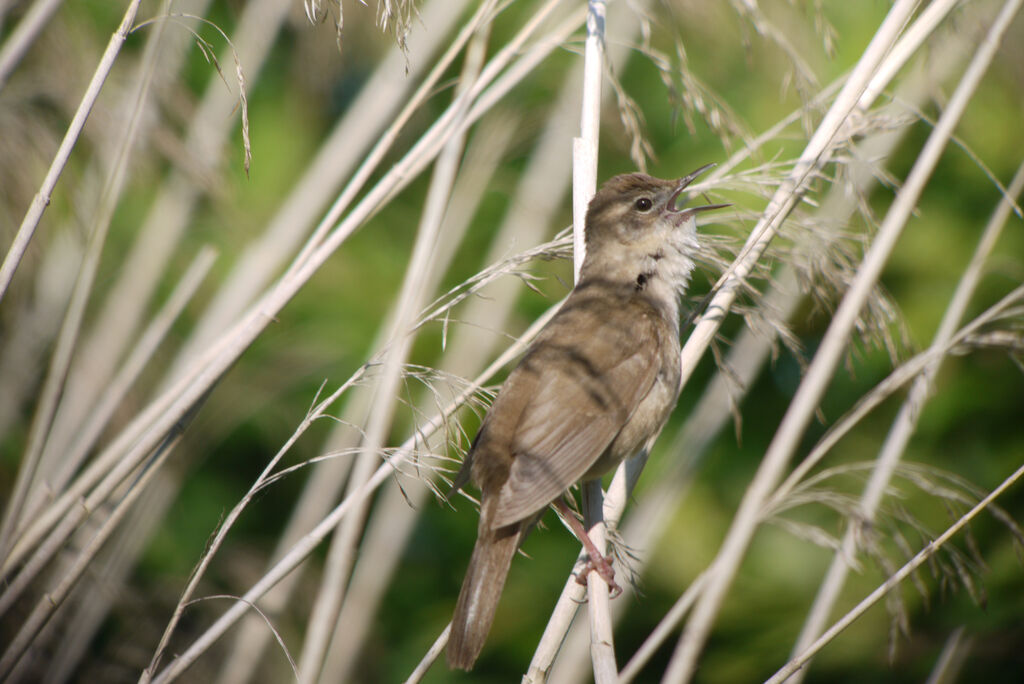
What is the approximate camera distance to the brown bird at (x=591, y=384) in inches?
79.7

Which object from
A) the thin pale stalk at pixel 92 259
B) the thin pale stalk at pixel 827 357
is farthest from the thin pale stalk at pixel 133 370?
the thin pale stalk at pixel 827 357

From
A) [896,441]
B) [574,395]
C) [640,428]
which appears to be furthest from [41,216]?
[896,441]

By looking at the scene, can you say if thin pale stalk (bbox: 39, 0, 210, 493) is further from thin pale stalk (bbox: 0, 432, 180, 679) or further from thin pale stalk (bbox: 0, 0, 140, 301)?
thin pale stalk (bbox: 0, 0, 140, 301)

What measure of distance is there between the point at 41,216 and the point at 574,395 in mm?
1268

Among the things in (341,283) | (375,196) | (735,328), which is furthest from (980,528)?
(375,196)

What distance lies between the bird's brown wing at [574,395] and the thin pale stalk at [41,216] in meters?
0.99

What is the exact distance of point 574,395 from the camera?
226cm

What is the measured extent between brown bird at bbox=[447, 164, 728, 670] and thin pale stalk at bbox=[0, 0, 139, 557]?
0.91 meters

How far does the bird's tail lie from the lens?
183 centimetres

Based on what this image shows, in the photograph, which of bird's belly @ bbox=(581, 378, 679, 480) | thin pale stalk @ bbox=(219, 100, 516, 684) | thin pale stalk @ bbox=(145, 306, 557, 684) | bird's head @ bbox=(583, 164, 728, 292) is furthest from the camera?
thin pale stalk @ bbox=(219, 100, 516, 684)

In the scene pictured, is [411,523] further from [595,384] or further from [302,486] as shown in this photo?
[302,486]

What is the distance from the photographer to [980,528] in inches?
158

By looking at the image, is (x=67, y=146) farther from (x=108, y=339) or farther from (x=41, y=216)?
(x=108, y=339)

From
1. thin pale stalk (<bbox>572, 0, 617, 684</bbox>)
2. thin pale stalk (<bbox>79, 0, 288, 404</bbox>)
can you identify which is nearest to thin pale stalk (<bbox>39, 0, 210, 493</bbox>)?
thin pale stalk (<bbox>79, 0, 288, 404</bbox>)
